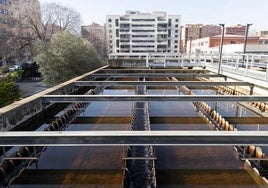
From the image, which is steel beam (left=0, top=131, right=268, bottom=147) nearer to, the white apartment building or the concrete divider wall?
the concrete divider wall

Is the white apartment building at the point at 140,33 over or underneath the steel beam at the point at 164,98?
over

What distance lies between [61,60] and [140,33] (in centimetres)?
5822

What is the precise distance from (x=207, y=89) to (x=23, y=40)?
28.4 metres

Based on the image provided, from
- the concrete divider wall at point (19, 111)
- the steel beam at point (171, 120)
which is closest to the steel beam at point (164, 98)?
the concrete divider wall at point (19, 111)

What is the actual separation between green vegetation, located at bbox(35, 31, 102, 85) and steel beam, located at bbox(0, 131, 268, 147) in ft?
63.5

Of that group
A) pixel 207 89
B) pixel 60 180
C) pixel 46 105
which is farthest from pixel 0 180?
pixel 207 89

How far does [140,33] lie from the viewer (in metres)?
76.0

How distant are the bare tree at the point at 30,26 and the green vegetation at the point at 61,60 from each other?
37.3 ft

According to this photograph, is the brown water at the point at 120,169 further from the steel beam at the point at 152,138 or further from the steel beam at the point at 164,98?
the steel beam at the point at 152,138

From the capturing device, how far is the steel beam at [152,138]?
2828 millimetres

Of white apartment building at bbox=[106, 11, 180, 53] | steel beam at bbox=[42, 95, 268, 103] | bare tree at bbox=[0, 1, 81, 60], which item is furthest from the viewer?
white apartment building at bbox=[106, 11, 180, 53]

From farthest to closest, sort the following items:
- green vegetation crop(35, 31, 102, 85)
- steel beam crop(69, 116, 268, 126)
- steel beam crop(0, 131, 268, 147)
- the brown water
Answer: green vegetation crop(35, 31, 102, 85) → steel beam crop(69, 116, 268, 126) → the brown water → steel beam crop(0, 131, 268, 147)

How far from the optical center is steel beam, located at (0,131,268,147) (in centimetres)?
283

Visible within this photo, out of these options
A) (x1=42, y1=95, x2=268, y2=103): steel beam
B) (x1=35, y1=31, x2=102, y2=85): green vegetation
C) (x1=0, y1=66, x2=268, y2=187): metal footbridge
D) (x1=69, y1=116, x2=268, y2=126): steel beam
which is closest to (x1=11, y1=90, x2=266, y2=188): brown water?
(x1=0, y1=66, x2=268, y2=187): metal footbridge
